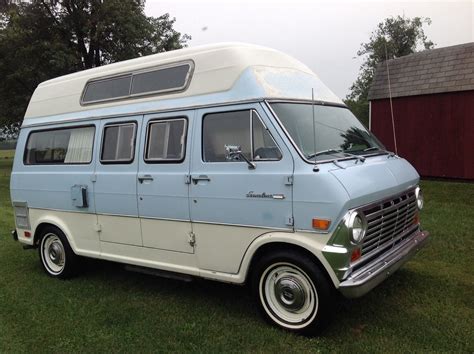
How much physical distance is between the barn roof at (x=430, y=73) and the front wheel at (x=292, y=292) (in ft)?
38.9

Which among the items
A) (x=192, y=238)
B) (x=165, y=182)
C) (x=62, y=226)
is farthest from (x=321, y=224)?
(x=62, y=226)

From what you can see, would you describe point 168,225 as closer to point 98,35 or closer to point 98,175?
point 98,175

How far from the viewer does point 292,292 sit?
4250 mm

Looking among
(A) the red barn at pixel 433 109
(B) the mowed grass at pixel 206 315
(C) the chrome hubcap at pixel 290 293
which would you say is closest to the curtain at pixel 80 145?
(B) the mowed grass at pixel 206 315

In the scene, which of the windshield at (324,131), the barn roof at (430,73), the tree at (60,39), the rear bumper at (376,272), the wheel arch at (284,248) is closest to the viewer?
the rear bumper at (376,272)

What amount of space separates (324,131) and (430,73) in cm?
1221

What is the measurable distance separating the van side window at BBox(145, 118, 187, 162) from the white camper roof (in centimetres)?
19

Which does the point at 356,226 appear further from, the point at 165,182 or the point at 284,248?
the point at 165,182

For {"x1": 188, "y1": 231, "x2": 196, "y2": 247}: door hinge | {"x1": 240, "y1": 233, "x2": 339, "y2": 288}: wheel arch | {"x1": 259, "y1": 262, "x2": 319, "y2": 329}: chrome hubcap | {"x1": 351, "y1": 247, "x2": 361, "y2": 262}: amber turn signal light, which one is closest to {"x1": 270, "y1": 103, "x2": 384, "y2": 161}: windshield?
{"x1": 240, "y1": 233, "x2": 339, "y2": 288}: wheel arch

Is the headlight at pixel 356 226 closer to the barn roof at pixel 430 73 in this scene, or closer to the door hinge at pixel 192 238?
the door hinge at pixel 192 238

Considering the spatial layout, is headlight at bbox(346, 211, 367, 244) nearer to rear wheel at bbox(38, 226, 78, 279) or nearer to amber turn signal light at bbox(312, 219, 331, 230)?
amber turn signal light at bbox(312, 219, 331, 230)

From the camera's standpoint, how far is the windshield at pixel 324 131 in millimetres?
4285

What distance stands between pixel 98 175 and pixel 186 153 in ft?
4.78

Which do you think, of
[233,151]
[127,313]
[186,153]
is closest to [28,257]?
[127,313]
